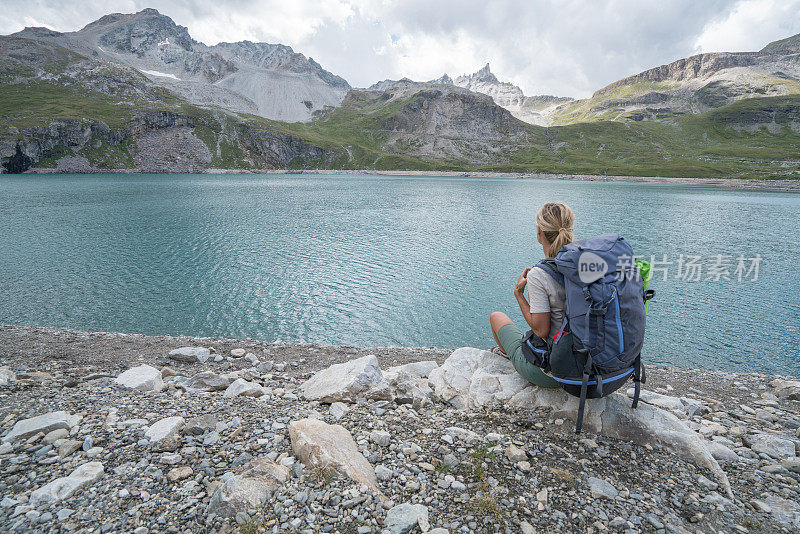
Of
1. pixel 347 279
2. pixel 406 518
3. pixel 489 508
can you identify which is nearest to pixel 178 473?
pixel 406 518

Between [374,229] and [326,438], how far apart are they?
46.4 meters

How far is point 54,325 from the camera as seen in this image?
20406 mm

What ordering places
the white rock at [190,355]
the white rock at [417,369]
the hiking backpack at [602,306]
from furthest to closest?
the white rock at [190,355] < the white rock at [417,369] < the hiking backpack at [602,306]

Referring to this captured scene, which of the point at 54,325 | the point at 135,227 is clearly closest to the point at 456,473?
the point at 54,325

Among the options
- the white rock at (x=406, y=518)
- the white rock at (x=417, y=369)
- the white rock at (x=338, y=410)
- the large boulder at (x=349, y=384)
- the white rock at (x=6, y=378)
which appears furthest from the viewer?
the white rock at (x=417, y=369)

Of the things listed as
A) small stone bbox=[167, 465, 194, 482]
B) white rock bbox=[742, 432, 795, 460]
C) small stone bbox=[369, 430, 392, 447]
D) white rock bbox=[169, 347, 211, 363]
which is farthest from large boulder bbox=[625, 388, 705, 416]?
white rock bbox=[169, 347, 211, 363]

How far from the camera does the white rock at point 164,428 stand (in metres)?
6.62

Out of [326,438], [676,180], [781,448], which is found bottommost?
[781,448]

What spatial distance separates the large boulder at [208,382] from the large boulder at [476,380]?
19.8 ft

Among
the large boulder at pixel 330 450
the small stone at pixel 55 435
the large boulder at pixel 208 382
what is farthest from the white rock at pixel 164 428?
the large boulder at pixel 208 382

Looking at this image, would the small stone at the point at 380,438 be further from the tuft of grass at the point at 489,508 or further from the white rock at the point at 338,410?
the tuft of grass at the point at 489,508

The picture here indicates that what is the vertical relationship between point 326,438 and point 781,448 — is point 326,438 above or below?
above

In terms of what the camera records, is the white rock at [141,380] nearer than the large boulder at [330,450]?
No

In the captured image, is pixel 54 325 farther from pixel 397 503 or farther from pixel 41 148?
pixel 41 148
